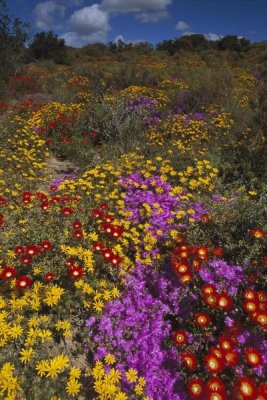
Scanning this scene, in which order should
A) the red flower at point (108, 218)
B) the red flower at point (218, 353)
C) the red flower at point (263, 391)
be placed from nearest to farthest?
the red flower at point (263, 391) → the red flower at point (218, 353) → the red flower at point (108, 218)

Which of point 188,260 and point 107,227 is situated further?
point 107,227

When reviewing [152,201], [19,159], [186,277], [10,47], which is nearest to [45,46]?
[10,47]

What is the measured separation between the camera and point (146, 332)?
391cm

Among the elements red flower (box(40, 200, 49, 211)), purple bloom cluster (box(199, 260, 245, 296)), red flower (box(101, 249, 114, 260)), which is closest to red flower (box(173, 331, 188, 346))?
purple bloom cluster (box(199, 260, 245, 296))

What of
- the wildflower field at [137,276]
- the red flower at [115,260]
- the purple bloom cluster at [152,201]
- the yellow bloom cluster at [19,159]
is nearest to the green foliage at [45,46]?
the yellow bloom cluster at [19,159]

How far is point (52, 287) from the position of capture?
398 cm

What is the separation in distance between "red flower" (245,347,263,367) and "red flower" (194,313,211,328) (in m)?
0.45

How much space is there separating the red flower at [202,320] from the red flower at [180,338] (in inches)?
7.0

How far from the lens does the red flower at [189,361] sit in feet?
10.9

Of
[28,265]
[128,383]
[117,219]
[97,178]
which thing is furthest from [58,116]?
[128,383]

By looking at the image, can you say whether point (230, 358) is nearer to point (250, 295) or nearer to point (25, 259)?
point (250, 295)

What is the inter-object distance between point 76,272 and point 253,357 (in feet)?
6.46

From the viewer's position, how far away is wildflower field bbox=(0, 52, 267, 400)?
3.33m

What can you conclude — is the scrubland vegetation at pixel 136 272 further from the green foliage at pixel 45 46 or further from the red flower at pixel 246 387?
the green foliage at pixel 45 46
